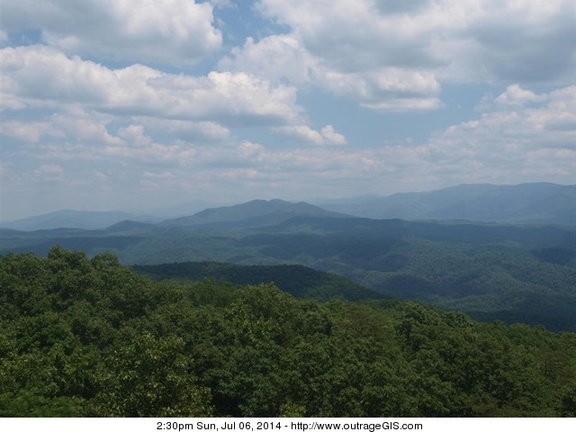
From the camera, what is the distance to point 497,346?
47625 millimetres

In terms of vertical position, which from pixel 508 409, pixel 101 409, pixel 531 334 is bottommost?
pixel 531 334

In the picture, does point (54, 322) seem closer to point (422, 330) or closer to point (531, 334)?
point (422, 330)

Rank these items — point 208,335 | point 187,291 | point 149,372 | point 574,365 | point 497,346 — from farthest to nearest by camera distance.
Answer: point 187,291 → point 574,365 → point 208,335 → point 497,346 → point 149,372

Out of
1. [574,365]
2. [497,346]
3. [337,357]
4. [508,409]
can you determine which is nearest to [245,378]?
[337,357]

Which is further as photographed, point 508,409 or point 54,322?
point 54,322

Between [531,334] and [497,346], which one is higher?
[497,346]

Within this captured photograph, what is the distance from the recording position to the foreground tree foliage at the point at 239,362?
118 feet

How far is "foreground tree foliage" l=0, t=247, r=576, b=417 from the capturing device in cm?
3600

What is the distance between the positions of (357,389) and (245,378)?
36.4 ft

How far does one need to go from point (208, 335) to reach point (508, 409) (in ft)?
94.1

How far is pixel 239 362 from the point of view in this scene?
46250 mm

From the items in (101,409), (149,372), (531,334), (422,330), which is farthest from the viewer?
(531,334)

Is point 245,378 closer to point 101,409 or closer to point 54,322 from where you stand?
point 101,409

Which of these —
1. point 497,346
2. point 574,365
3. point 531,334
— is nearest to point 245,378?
point 497,346
